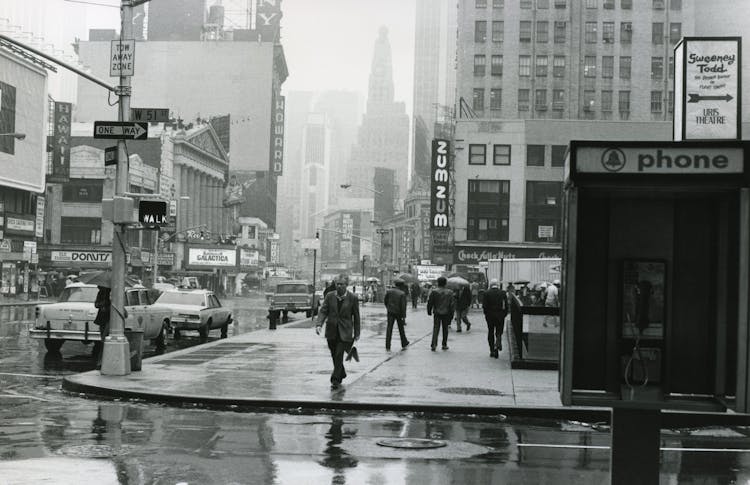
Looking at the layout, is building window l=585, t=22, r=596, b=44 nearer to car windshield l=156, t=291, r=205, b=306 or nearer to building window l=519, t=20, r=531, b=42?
building window l=519, t=20, r=531, b=42

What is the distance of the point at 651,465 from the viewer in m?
6.80

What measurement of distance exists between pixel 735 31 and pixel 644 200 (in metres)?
94.8

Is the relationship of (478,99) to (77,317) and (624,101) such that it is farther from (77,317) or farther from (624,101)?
(77,317)

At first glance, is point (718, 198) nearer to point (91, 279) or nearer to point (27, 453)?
A: point (27, 453)

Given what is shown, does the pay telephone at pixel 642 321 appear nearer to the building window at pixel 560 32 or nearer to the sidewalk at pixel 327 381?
the sidewalk at pixel 327 381

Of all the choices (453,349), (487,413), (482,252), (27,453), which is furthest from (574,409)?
(482,252)

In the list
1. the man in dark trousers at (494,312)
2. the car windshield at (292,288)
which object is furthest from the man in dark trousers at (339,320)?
the car windshield at (292,288)

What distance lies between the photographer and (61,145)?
83438 millimetres

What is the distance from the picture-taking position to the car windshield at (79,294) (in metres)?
22.6

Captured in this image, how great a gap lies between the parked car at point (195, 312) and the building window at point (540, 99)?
188 ft

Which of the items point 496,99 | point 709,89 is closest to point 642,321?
point 709,89

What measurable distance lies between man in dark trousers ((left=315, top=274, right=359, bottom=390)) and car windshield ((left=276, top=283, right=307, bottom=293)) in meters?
29.1

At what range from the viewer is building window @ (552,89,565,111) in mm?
82250

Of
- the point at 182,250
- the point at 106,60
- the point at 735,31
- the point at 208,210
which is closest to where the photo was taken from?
the point at 735,31
